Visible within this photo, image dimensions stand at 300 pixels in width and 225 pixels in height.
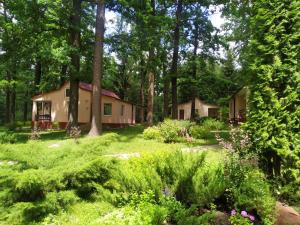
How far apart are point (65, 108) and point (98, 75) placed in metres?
12.9

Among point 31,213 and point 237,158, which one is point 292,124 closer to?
point 237,158

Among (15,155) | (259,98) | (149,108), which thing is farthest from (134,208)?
(149,108)

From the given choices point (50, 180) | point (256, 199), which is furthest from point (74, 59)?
point (256, 199)

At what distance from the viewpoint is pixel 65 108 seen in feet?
95.1

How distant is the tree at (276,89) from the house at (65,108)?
2271 centimetres

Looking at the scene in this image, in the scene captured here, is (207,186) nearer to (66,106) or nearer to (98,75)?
(98,75)

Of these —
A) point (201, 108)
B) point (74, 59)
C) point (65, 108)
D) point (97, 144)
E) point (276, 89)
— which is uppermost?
point (74, 59)

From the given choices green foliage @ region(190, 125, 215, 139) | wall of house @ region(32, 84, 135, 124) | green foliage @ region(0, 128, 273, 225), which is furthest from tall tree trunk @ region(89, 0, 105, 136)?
wall of house @ region(32, 84, 135, 124)

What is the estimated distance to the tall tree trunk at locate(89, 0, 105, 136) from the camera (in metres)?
16.8

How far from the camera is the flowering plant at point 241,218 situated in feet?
15.5

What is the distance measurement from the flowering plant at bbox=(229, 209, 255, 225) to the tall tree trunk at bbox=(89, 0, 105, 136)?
1234cm

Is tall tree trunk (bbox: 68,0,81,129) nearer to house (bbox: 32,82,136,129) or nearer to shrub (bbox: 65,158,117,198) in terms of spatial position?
house (bbox: 32,82,136,129)

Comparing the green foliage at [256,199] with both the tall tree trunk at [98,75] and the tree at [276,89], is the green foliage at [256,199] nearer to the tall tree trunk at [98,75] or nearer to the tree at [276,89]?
the tree at [276,89]

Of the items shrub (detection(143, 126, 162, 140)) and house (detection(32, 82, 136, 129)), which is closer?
shrub (detection(143, 126, 162, 140))
